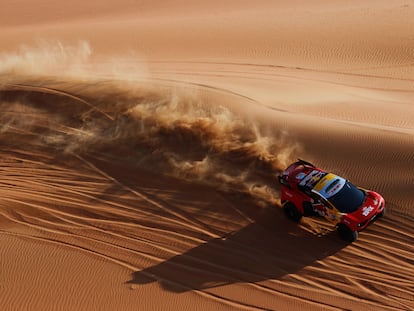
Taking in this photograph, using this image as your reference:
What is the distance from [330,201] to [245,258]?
2.29 meters

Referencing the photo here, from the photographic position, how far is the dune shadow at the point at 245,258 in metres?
9.99

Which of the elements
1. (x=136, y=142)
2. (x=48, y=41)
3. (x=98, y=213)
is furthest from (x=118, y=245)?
(x=48, y=41)

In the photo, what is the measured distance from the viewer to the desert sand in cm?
984

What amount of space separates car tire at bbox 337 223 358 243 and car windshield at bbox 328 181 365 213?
37 centimetres

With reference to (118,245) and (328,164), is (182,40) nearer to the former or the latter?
(328,164)

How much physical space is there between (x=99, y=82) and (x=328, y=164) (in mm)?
9064

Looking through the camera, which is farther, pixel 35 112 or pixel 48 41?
pixel 48 41

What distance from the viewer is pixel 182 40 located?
1083 inches

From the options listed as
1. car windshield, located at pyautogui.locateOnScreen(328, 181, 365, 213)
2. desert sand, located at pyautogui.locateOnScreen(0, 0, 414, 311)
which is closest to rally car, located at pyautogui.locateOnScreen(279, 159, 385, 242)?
car windshield, located at pyautogui.locateOnScreen(328, 181, 365, 213)

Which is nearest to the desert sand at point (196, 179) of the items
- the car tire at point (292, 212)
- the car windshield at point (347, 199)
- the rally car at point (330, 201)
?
the car tire at point (292, 212)

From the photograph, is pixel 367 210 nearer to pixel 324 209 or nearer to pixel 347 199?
pixel 347 199

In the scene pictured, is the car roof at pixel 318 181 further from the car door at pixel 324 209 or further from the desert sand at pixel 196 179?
the desert sand at pixel 196 179

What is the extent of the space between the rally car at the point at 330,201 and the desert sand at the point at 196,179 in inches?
16.3

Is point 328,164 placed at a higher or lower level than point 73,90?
lower
